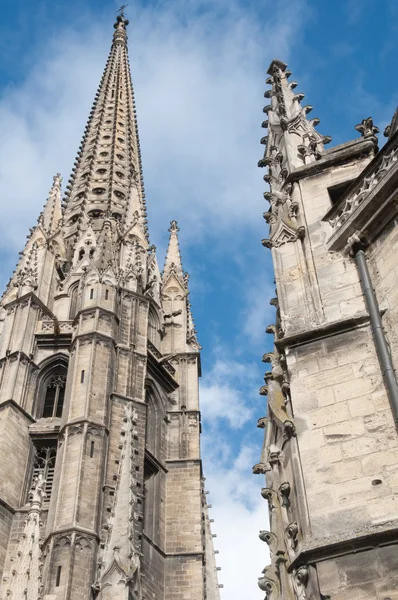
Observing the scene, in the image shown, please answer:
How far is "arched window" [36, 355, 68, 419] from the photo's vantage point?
27781mm

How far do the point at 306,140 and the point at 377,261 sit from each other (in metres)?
2.90

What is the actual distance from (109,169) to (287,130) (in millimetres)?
34589

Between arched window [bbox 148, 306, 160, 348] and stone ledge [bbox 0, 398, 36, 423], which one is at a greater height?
arched window [bbox 148, 306, 160, 348]

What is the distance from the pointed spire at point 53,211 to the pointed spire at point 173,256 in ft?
17.6

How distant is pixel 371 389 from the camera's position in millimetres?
7137

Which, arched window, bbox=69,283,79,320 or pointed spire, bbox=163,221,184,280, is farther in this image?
pointed spire, bbox=163,221,184,280

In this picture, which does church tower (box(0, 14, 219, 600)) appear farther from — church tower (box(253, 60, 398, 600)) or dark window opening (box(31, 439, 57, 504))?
church tower (box(253, 60, 398, 600))

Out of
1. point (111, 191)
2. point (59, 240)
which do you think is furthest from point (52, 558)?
point (111, 191)

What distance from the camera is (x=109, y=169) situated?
44406 mm

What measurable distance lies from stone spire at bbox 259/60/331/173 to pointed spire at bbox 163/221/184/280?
2675 cm

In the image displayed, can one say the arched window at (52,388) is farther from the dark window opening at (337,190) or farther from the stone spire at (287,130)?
the dark window opening at (337,190)

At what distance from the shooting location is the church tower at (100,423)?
20.9 m

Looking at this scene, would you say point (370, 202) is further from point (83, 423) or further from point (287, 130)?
point (83, 423)

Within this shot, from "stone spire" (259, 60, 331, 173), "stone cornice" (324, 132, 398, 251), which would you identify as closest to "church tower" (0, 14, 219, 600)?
"stone spire" (259, 60, 331, 173)
